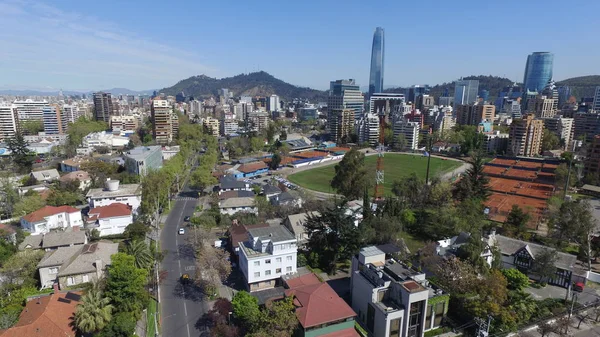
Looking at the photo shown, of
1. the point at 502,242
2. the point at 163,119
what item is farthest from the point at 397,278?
the point at 163,119

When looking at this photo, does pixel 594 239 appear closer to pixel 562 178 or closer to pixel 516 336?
pixel 516 336

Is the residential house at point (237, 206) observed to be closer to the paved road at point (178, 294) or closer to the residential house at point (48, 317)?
the paved road at point (178, 294)

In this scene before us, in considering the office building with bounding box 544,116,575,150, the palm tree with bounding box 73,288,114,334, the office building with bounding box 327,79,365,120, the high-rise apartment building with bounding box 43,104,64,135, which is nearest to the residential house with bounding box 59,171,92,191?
the palm tree with bounding box 73,288,114,334

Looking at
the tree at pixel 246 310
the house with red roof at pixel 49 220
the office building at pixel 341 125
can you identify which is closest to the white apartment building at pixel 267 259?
the tree at pixel 246 310

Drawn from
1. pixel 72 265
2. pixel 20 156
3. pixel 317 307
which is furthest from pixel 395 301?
pixel 20 156

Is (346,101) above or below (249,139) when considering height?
above

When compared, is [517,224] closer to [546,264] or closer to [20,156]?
[546,264]

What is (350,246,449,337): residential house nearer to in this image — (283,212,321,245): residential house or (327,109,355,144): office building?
(283,212,321,245): residential house
